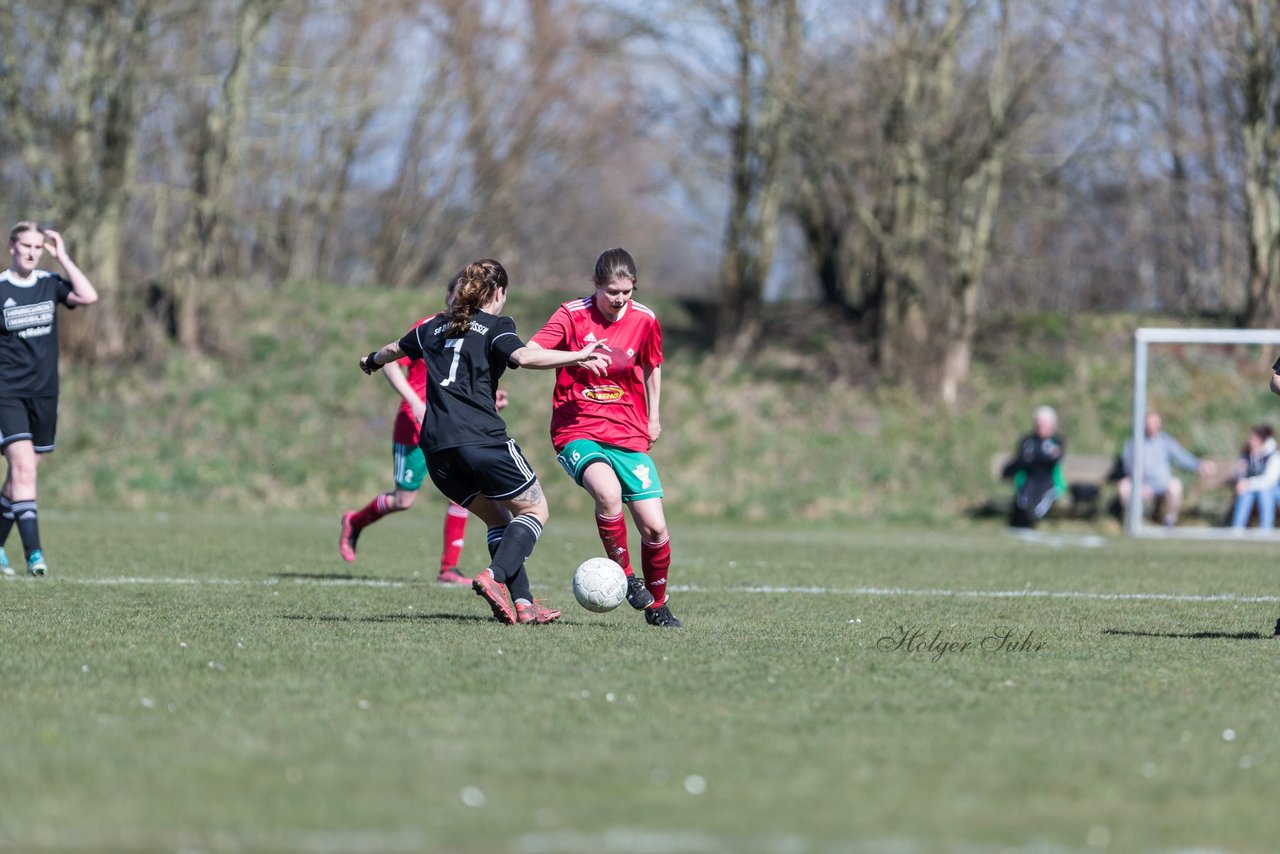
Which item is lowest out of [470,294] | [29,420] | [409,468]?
[409,468]

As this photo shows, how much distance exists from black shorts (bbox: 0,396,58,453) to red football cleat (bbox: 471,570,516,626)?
3992 millimetres

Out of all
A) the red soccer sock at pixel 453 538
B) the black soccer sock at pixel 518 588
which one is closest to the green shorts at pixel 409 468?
the red soccer sock at pixel 453 538

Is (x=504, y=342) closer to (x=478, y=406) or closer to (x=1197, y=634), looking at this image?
(x=478, y=406)

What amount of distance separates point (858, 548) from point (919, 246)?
31.4 feet

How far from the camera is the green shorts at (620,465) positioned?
26.6ft

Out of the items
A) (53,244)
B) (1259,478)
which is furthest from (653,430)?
(1259,478)

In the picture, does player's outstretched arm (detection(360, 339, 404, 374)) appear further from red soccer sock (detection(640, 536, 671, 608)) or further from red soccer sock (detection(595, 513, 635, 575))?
red soccer sock (detection(640, 536, 671, 608))

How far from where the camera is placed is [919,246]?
2438cm

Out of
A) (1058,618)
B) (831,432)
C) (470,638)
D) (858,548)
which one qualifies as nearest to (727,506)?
(831,432)

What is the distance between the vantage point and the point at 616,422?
8164 mm

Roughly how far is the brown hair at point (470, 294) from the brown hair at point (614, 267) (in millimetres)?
492

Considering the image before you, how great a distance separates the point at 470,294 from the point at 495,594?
1432 millimetres

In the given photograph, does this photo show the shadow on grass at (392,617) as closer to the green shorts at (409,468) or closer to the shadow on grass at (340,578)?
the shadow on grass at (340,578)

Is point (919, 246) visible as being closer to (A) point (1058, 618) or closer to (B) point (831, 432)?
(B) point (831, 432)
